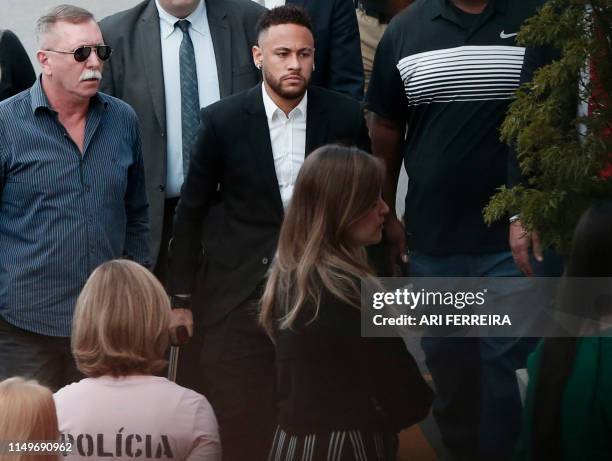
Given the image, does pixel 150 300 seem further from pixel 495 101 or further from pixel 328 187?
pixel 495 101

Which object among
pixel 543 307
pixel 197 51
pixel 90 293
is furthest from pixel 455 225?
pixel 90 293

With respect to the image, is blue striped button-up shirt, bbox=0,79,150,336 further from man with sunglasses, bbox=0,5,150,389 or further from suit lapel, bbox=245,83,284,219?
suit lapel, bbox=245,83,284,219

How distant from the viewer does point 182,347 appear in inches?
219

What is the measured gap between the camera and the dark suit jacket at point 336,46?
18.9 feet

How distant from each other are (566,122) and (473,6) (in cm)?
118

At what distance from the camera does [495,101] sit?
503cm

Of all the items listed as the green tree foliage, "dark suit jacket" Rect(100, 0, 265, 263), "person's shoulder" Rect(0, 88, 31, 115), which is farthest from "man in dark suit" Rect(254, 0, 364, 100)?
the green tree foliage

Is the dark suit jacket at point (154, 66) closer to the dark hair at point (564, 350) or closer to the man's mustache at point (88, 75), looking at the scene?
the man's mustache at point (88, 75)

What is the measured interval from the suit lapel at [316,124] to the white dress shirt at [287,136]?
2 cm

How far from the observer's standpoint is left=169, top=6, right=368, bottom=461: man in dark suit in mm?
5051

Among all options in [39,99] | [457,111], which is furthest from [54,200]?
[457,111]

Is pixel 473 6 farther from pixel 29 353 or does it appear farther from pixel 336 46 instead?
pixel 29 353

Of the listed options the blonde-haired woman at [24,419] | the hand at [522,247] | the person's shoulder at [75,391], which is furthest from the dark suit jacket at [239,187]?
the blonde-haired woman at [24,419]

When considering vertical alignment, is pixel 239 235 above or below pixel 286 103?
below
